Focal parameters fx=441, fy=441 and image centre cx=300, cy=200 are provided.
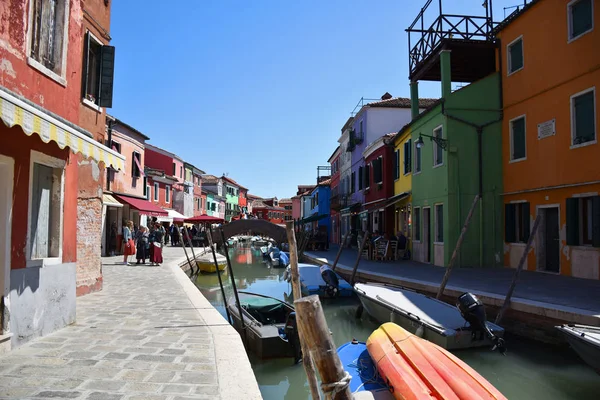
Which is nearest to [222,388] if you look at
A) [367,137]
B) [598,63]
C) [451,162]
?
[598,63]

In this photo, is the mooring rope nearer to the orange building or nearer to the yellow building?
the orange building

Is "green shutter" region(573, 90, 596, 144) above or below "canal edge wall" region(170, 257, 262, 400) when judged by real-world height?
above

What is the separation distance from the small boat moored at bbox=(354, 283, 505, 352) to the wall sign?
23.3ft

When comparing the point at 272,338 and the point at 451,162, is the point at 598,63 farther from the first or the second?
the point at 272,338

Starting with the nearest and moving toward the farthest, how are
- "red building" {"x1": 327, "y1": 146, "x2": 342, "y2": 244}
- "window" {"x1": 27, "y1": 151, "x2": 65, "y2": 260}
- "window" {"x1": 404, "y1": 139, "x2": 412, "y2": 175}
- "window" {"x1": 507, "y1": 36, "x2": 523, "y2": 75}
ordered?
"window" {"x1": 27, "y1": 151, "x2": 65, "y2": 260}
"window" {"x1": 507, "y1": 36, "x2": 523, "y2": 75}
"window" {"x1": 404, "y1": 139, "x2": 412, "y2": 175}
"red building" {"x1": 327, "y1": 146, "x2": 342, "y2": 244}

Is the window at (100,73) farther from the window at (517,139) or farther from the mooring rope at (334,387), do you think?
the window at (517,139)

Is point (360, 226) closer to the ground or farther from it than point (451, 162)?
closer to the ground

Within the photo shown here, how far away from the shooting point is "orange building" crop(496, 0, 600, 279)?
11.8 meters

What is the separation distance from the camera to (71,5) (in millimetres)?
6613

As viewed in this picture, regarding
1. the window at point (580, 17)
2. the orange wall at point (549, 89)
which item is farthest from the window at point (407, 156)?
the window at point (580, 17)

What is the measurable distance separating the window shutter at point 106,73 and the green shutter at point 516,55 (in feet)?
42.4

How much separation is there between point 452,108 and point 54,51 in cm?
1342

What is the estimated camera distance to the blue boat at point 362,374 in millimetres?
5137

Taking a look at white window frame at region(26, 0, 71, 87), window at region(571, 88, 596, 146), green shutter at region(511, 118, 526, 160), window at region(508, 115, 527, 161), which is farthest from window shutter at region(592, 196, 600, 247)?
white window frame at region(26, 0, 71, 87)
